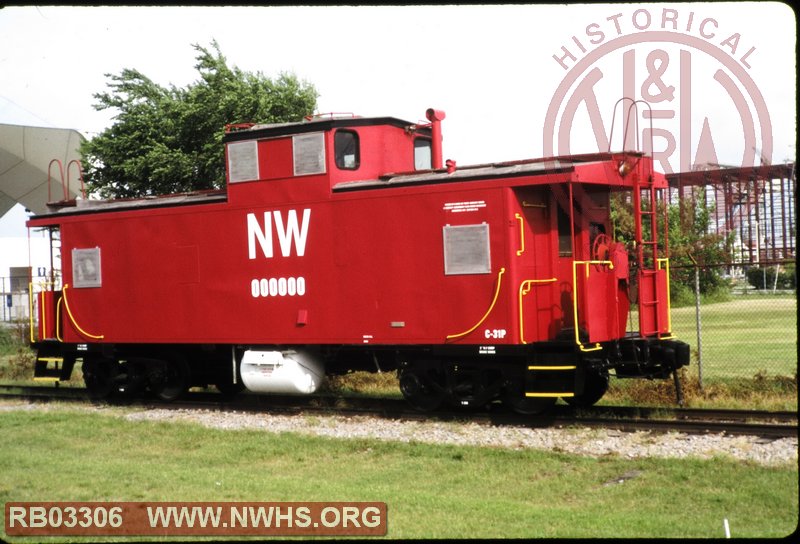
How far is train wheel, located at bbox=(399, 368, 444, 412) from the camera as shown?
44.2ft

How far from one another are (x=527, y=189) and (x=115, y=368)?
8913 mm

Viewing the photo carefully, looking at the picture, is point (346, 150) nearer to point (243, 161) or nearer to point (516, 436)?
point (243, 161)

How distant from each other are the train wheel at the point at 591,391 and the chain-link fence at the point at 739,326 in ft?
13.7

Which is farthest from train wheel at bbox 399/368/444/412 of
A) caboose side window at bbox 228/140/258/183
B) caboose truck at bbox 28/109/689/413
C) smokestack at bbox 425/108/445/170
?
caboose side window at bbox 228/140/258/183

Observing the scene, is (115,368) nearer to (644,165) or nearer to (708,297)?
(644,165)

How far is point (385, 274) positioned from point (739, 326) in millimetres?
16909

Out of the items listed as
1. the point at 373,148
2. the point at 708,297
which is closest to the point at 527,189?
the point at 373,148

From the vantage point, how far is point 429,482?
31.3ft

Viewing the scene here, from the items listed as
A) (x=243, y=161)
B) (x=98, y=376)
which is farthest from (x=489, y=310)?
(x=98, y=376)

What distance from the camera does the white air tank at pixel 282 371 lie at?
14312mm

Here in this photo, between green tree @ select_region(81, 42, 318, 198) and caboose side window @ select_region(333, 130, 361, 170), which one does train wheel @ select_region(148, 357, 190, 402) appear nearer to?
caboose side window @ select_region(333, 130, 361, 170)

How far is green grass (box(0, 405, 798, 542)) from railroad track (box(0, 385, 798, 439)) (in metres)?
1.77

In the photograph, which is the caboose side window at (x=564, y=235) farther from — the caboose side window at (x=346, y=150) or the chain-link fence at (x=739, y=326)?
the chain-link fence at (x=739, y=326)

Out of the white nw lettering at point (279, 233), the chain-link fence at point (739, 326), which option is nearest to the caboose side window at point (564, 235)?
the white nw lettering at point (279, 233)
